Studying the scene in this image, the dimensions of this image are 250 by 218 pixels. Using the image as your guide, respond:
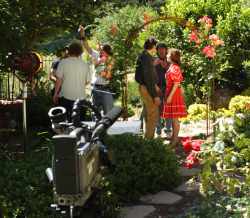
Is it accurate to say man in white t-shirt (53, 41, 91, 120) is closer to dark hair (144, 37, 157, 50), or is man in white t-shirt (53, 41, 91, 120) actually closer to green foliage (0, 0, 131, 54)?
green foliage (0, 0, 131, 54)

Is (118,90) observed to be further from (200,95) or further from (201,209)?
(201,209)

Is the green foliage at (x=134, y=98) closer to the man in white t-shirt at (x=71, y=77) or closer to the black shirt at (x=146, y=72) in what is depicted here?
the black shirt at (x=146, y=72)

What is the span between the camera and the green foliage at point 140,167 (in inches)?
196

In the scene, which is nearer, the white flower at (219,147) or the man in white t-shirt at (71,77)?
the white flower at (219,147)

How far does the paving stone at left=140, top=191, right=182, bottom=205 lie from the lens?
5.05 m

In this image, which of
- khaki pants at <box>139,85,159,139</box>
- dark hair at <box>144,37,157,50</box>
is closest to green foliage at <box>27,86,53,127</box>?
khaki pants at <box>139,85,159,139</box>

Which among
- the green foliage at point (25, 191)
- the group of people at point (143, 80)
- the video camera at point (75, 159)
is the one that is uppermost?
the group of people at point (143, 80)

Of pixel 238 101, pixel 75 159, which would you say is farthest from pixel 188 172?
pixel 238 101

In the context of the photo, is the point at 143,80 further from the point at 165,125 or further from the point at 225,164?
the point at 225,164

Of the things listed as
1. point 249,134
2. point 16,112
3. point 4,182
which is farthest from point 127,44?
point 4,182

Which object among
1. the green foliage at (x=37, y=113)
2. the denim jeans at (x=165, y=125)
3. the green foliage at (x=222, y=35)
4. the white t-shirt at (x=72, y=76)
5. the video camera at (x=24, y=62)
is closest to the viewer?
the video camera at (x=24, y=62)

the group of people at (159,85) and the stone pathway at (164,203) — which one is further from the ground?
the group of people at (159,85)

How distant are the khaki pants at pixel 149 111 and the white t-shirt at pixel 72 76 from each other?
0.82 metres

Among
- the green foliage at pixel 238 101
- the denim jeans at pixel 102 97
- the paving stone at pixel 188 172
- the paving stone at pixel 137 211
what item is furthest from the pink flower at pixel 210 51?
the paving stone at pixel 137 211
